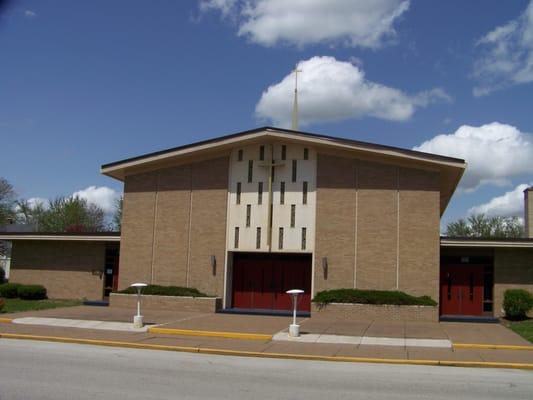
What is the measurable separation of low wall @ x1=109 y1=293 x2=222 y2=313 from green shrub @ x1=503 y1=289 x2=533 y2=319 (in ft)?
38.6

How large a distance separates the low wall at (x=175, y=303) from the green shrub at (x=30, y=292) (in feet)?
19.4

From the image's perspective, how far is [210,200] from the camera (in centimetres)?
2753

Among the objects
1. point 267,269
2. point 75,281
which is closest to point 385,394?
point 267,269

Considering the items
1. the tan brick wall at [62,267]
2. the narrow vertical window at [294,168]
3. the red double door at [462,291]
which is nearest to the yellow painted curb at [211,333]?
the narrow vertical window at [294,168]

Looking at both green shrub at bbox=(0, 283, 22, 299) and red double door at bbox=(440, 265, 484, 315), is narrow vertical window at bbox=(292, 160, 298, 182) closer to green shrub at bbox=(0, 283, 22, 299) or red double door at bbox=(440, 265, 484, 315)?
red double door at bbox=(440, 265, 484, 315)

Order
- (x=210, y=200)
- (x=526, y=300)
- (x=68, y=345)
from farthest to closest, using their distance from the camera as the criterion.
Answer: (x=210, y=200) → (x=526, y=300) → (x=68, y=345)

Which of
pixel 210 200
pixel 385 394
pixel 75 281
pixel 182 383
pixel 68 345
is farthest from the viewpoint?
pixel 75 281

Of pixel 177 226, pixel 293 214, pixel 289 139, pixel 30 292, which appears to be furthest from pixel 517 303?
pixel 30 292

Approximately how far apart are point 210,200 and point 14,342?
486 inches

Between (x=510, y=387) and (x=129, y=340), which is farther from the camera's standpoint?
(x=129, y=340)

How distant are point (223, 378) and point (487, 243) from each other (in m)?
17.2

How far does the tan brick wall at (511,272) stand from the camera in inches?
1025

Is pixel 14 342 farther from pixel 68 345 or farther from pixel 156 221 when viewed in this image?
pixel 156 221

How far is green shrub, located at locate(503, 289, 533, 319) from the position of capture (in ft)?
79.5
